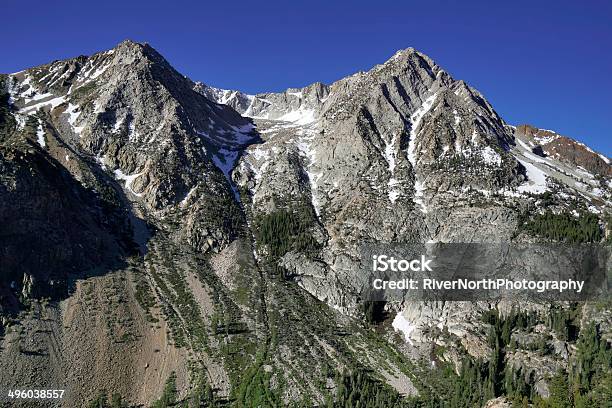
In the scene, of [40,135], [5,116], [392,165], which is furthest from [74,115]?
[392,165]

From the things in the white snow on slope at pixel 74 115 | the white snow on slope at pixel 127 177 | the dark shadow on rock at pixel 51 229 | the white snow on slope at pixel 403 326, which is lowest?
the white snow on slope at pixel 403 326

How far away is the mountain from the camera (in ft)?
251

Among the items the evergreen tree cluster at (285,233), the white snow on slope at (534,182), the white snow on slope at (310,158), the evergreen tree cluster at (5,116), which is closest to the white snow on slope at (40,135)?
the evergreen tree cluster at (5,116)

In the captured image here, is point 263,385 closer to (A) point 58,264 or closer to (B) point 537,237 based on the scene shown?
(A) point 58,264

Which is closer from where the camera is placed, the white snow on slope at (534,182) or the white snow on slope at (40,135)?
the white snow on slope at (40,135)

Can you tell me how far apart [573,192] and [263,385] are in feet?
324

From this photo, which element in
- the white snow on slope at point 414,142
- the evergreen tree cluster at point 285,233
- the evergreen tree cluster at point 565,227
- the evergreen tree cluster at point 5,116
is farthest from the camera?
the white snow on slope at point 414,142

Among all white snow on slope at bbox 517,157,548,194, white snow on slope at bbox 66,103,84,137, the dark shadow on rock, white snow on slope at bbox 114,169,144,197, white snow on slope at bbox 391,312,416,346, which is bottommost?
white snow on slope at bbox 391,312,416,346

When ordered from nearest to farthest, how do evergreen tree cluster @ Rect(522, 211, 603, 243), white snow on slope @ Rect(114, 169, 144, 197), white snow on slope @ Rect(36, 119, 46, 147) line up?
evergreen tree cluster @ Rect(522, 211, 603, 243)
white snow on slope @ Rect(36, 119, 46, 147)
white snow on slope @ Rect(114, 169, 144, 197)

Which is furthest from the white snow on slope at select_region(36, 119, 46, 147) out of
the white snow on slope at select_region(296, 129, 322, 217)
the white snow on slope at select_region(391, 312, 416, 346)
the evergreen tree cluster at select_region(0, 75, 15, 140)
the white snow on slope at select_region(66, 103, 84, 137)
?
the white snow on slope at select_region(391, 312, 416, 346)

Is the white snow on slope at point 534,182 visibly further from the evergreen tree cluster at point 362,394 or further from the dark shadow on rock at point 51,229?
the dark shadow on rock at point 51,229

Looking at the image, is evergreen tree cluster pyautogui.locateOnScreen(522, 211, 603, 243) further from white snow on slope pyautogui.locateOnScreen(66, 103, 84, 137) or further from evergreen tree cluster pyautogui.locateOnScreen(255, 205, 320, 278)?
white snow on slope pyautogui.locateOnScreen(66, 103, 84, 137)

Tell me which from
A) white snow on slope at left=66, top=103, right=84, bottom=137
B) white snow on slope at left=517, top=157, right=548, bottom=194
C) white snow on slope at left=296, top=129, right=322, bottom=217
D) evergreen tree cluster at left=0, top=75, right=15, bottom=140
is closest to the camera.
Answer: evergreen tree cluster at left=0, top=75, right=15, bottom=140

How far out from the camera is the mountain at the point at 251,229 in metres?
76.6
